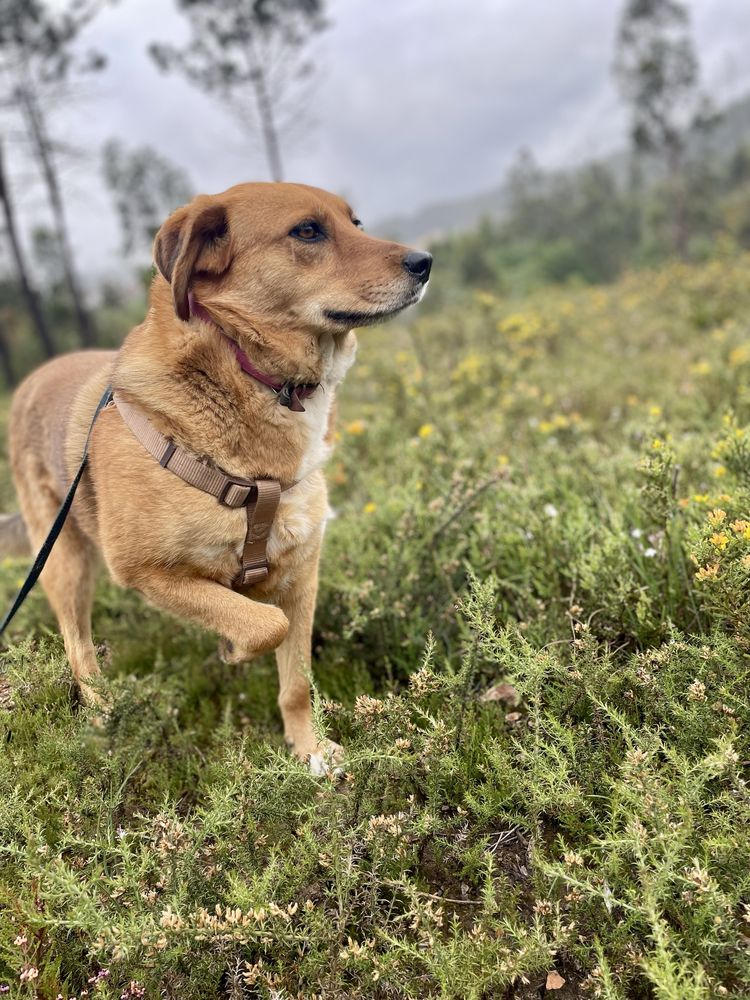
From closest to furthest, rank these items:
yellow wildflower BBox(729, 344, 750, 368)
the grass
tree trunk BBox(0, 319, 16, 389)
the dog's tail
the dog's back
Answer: the grass < the dog's back < the dog's tail < yellow wildflower BBox(729, 344, 750, 368) < tree trunk BBox(0, 319, 16, 389)

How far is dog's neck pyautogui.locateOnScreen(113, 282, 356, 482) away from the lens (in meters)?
2.24

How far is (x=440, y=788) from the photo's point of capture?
1965 mm

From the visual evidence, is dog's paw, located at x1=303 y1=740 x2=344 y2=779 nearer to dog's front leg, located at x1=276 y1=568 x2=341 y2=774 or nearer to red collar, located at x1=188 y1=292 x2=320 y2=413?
dog's front leg, located at x1=276 y1=568 x2=341 y2=774

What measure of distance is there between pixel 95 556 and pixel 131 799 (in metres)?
1.18

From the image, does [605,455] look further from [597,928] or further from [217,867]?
[217,867]

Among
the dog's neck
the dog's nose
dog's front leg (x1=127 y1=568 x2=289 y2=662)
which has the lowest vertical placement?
dog's front leg (x1=127 y1=568 x2=289 y2=662)

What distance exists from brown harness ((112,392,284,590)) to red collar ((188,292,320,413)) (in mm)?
297

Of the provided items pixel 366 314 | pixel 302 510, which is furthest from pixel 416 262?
pixel 302 510

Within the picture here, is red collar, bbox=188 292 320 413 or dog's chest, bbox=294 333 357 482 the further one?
dog's chest, bbox=294 333 357 482

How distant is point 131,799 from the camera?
7.16 ft

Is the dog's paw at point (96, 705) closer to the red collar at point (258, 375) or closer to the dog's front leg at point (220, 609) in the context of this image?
the dog's front leg at point (220, 609)

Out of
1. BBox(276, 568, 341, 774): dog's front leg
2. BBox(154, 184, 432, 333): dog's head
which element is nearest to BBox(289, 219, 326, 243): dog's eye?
BBox(154, 184, 432, 333): dog's head

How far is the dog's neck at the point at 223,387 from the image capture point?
7.35 feet

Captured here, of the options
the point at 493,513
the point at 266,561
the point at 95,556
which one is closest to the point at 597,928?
the point at 266,561
